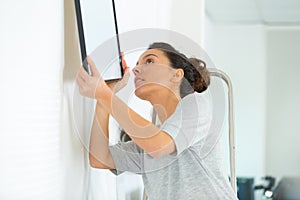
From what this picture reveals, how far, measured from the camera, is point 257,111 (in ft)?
13.8

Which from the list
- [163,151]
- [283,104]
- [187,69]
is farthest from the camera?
[283,104]

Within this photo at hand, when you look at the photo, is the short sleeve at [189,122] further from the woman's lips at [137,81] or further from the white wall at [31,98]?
the white wall at [31,98]

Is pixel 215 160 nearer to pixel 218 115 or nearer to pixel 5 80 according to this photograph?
pixel 218 115

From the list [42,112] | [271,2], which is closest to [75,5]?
[42,112]

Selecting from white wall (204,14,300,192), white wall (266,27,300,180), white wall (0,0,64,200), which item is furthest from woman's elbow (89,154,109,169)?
white wall (266,27,300,180)

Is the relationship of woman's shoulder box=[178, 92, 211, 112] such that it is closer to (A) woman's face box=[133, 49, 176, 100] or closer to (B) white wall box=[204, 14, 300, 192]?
(A) woman's face box=[133, 49, 176, 100]

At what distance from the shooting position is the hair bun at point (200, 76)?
1.25 meters

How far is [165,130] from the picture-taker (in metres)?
1.11

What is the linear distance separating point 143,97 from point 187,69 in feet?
0.42

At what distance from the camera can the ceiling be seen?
13.2 ft

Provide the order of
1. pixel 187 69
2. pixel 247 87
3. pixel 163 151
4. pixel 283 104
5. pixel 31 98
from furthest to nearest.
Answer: pixel 247 87
pixel 283 104
pixel 187 69
pixel 163 151
pixel 31 98

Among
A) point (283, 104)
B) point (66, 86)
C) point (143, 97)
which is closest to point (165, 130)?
point (143, 97)

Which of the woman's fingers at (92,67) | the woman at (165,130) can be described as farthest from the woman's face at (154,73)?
the woman's fingers at (92,67)

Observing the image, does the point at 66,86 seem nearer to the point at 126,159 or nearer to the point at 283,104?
the point at 126,159
